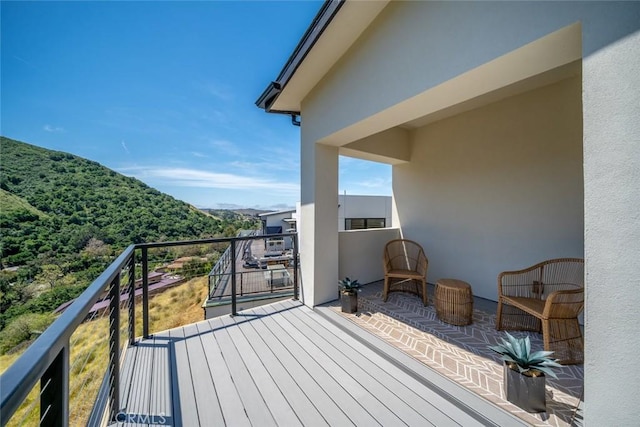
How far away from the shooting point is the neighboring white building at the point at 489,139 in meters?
1.42

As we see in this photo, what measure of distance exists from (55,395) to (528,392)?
3.12m

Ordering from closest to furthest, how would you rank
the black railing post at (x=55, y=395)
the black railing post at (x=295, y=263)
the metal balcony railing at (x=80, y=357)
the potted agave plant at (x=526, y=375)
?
the metal balcony railing at (x=80, y=357), the black railing post at (x=55, y=395), the potted agave plant at (x=526, y=375), the black railing post at (x=295, y=263)

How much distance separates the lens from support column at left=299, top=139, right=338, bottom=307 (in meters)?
4.20

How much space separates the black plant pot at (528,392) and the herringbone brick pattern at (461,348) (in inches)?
2.2

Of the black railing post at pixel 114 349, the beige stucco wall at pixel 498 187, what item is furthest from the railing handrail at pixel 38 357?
the beige stucco wall at pixel 498 187

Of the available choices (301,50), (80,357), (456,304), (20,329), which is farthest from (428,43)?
(20,329)

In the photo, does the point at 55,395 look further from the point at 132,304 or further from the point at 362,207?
the point at 362,207

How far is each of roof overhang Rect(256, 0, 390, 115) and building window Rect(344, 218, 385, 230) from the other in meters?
8.15

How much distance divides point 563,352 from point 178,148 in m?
30.9

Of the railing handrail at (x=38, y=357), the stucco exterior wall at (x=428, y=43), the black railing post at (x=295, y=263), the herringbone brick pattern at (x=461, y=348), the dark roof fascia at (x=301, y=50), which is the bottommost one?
the herringbone brick pattern at (x=461, y=348)

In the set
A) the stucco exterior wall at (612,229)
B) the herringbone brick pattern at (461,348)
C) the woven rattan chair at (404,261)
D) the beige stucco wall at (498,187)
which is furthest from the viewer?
the woven rattan chair at (404,261)

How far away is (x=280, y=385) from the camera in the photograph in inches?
95.3

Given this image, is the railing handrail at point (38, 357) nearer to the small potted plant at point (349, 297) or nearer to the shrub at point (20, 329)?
the small potted plant at point (349, 297)

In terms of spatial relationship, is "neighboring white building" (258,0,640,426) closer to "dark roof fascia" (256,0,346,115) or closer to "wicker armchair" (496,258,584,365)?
"dark roof fascia" (256,0,346,115)
